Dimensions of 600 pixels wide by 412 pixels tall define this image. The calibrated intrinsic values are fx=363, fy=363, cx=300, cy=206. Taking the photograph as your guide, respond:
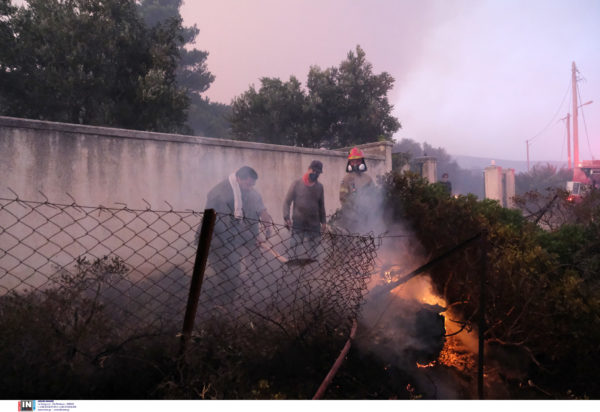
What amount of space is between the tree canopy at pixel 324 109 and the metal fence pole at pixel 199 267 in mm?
11407

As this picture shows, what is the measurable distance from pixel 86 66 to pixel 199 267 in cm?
970

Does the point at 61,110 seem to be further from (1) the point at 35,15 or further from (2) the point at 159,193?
(2) the point at 159,193

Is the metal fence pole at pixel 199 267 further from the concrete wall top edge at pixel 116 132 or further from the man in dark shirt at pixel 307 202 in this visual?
the concrete wall top edge at pixel 116 132

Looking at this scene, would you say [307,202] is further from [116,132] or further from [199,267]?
[199,267]

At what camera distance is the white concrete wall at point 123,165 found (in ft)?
15.5

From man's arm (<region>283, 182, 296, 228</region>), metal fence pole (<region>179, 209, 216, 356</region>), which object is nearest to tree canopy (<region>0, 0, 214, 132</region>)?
man's arm (<region>283, 182, 296, 228</region>)

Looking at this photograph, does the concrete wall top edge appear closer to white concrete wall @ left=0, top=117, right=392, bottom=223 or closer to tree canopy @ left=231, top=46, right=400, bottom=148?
white concrete wall @ left=0, top=117, right=392, bottom=223

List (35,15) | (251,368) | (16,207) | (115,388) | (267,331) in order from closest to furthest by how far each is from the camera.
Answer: (115,388) < (251,368) < (267,331) < (16,207) < (35,15)

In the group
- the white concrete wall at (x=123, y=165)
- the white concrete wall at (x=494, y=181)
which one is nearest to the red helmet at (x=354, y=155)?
the white concrete wall at (x=123, y=165)

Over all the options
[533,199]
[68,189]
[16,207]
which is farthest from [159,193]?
[533,199]

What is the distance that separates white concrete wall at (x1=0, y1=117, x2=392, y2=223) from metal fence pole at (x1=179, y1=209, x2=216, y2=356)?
9.45 ft

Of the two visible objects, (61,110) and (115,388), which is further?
(61,110)

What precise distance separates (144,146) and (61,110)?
5528 mm

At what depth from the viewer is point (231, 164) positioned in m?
6.53
